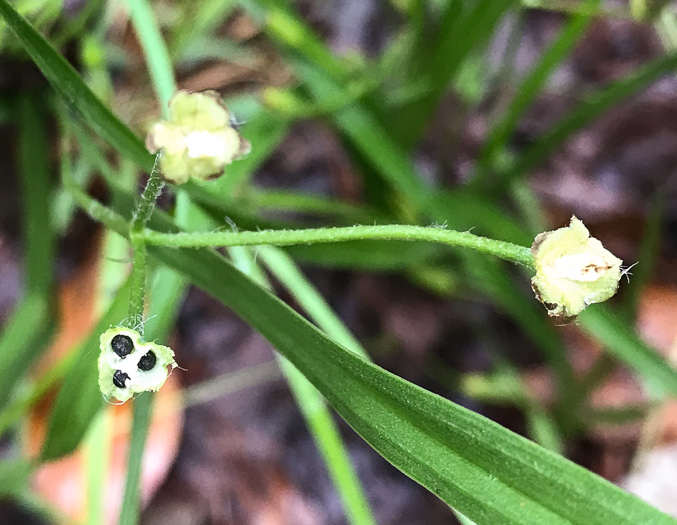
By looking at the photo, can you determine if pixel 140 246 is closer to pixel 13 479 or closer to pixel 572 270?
pixel 572 270

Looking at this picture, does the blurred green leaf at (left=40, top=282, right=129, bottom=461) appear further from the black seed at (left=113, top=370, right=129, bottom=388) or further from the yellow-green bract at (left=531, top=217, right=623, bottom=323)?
the yellow-green bract at (left=531, top=217, right=623, bottom=323)

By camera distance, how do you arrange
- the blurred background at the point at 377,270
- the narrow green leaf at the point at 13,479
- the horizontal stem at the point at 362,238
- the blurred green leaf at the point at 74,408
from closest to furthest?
the horizontal stem at the point at 362,238, the blurred green leaf at the point at 74,408, the narrow green leaf at the point at 13,479, the blurred background at the point at 377,270

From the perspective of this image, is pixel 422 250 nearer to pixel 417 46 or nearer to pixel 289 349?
pixel 417 46

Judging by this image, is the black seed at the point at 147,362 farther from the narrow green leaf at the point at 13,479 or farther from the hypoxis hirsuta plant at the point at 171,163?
the narrow green leaf at the point at 13,479

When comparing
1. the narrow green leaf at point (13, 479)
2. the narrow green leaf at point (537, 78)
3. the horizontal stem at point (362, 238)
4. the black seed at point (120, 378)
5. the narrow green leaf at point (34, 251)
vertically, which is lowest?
the black seed at point (120, 378)

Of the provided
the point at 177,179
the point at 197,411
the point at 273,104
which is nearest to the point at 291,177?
the point at 273,104

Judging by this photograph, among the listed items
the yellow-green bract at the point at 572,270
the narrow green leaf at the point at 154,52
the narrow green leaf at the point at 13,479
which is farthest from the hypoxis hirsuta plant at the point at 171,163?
the narrow green leaf at the point at 13,479

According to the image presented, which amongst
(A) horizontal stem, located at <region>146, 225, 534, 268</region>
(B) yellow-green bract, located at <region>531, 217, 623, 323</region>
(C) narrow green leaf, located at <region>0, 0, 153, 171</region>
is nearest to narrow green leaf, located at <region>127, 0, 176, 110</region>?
(C) narrow green leaf, located at <region>0, 0, 153, 171</region>
